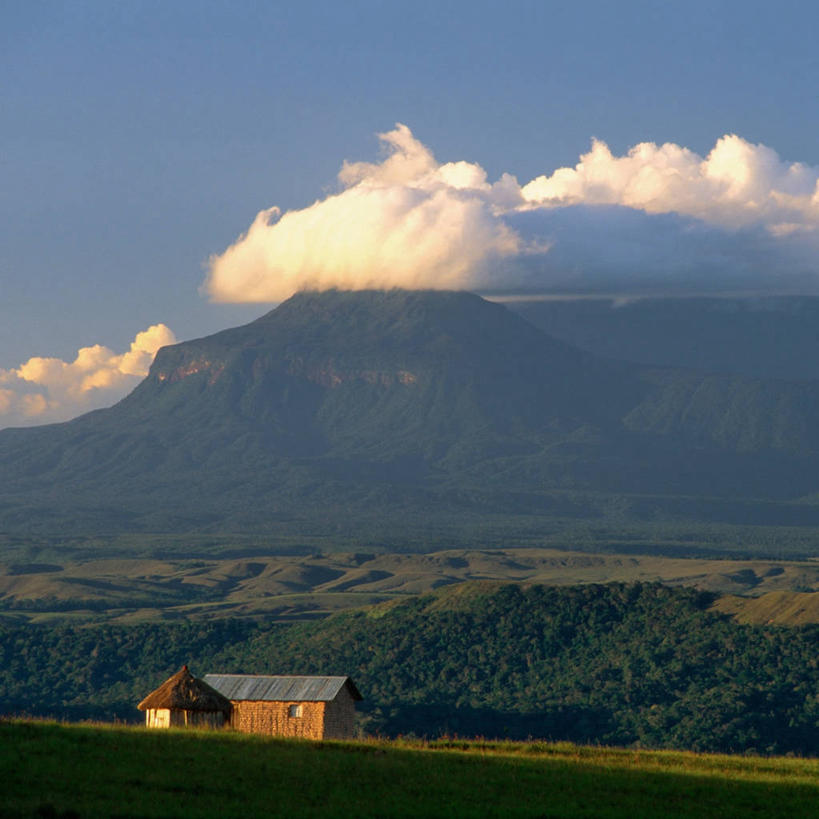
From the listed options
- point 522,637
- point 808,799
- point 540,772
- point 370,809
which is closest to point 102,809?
point 370,809

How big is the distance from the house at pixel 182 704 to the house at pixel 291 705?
1.90 meters

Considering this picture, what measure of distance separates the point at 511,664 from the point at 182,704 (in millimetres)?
51067

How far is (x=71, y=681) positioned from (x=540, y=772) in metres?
76.0

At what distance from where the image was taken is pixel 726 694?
92.8 metres

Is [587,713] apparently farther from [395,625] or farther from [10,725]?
[10,725]

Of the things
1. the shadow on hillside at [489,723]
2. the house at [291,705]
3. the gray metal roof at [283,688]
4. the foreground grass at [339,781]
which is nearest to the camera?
the foreground grass at [339,781]

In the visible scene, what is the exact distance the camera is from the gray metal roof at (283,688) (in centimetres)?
6412

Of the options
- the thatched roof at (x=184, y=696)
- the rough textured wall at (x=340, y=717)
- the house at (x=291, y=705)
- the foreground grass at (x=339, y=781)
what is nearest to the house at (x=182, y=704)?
the thatched roof at (x=184, y=696)

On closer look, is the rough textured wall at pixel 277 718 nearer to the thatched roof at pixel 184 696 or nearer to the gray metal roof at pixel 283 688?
the gray metal roof at pixel 283 688

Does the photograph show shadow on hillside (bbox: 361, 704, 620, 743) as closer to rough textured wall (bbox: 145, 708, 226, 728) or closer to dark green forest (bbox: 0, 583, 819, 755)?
dark green forest (bbox: 0, 583, 819, 755)

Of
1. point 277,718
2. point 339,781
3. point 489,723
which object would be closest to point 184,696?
point 277,718

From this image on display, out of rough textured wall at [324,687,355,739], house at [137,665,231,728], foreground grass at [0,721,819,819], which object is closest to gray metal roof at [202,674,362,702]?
rough textured wall at [324,687,355,739]

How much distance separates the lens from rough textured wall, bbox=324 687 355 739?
6391 centimetres

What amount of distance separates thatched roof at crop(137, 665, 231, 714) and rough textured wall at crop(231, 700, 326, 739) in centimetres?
208
